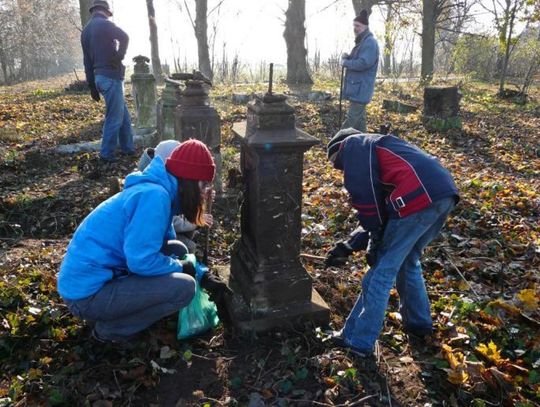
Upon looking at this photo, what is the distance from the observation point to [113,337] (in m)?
2.81

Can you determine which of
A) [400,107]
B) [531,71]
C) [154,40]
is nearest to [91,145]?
[400,107]

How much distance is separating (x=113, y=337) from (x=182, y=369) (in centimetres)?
52

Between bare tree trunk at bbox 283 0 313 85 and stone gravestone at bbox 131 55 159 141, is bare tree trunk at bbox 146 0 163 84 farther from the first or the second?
stone gravestone at bbox 131 55 159 141

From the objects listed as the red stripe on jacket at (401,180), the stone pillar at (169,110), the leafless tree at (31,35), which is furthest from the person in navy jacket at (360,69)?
the leafless tree at (31,35)

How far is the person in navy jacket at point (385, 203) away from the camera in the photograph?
258 centimetres

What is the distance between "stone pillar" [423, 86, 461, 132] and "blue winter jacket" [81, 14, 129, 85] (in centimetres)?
642

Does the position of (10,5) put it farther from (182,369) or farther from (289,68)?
(182,369)

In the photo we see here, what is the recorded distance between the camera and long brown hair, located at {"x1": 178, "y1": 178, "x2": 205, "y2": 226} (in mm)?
2691

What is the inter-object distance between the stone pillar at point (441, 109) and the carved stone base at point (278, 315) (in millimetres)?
7263

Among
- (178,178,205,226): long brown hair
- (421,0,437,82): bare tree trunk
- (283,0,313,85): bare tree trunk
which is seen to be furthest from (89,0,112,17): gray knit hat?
(421,0,437,82): bare tree trunk

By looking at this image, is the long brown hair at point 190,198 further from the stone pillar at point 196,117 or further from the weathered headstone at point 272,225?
the stone pillar at point 196,117

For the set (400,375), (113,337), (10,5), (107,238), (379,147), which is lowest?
(400,375)

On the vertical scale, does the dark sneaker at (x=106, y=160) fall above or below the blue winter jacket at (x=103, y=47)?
below

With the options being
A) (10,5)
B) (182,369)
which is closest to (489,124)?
(182,369)
